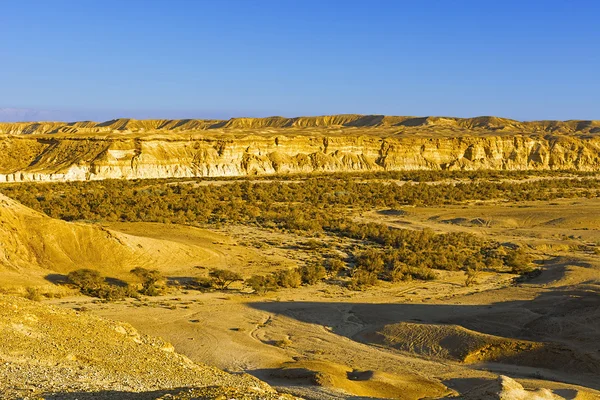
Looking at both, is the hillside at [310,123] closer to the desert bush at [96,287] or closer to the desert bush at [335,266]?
the desert bush at [335,266]

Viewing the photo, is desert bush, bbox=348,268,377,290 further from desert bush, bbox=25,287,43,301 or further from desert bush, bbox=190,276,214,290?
desert bush, bbox=25,287,43,301

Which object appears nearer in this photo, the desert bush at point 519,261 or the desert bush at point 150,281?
the desert bush at point 150,281

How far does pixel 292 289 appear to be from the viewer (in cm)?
2356

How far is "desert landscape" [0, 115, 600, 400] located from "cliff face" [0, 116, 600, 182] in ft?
5.91

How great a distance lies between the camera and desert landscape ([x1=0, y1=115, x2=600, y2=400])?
12188 mm

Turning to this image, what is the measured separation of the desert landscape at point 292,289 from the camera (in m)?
12.2

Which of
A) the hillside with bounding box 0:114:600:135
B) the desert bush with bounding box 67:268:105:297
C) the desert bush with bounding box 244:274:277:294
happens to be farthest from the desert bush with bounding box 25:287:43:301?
the hillside with bounding box 0:114:600:135

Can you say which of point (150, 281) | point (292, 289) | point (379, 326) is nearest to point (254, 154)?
point (292, 289)

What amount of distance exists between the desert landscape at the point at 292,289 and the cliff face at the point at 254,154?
71.0 inches

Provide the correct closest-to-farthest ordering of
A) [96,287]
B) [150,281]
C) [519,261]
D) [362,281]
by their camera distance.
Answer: [96,287] → [150,281] → [362,281] → [519,261]

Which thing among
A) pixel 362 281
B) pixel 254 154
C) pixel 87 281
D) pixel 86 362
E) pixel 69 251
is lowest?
pixel 362 281

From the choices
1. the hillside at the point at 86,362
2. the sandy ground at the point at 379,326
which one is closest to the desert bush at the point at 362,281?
the sandy ground at the point at 379,326

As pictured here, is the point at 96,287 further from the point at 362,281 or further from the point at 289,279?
the point at 362,281

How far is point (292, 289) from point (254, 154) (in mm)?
42415
